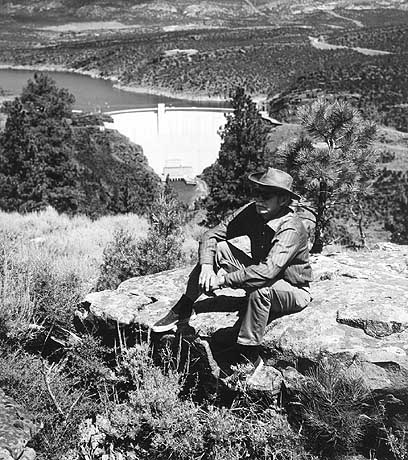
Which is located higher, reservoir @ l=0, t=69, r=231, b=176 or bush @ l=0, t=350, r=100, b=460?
bush @ l=0, t=350, r=100, b=460

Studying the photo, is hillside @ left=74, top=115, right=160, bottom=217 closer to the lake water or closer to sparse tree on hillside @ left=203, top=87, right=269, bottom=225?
sparse tree on hillside @ left=203, top=87, right=269, bottom=225

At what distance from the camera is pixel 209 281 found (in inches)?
148

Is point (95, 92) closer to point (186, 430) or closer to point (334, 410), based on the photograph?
point (186, 430)

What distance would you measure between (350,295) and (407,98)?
41.5 m

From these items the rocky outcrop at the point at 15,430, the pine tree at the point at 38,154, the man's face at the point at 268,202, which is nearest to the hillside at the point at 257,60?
the pine tree at the point at 38,154

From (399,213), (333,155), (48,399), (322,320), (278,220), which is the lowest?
(399,213)

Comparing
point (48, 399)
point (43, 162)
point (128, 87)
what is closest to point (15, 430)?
point (48, 399)

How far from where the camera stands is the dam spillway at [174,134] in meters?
40.0

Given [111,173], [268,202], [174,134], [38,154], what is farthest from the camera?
[174,134]

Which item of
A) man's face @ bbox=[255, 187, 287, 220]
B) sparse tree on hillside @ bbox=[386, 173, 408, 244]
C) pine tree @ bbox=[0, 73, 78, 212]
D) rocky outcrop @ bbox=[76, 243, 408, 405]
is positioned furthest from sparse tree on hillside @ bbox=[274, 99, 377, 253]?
pine tree @ bbox=[0, 73, 78, 212]

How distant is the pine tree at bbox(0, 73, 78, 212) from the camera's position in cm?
1652

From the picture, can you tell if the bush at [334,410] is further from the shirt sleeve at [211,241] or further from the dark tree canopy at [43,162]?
the dark tree canopy at [43,162]

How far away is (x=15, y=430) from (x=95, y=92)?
76.1m

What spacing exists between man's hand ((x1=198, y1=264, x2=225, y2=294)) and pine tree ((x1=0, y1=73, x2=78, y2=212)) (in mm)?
12866
